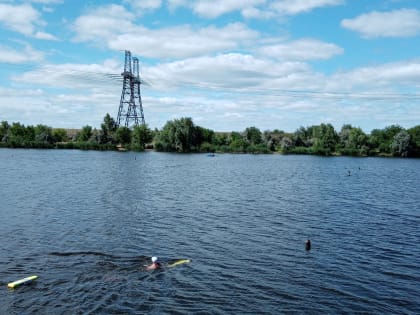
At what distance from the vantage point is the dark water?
22.1 meters

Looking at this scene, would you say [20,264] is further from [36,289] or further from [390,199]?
[390,199]

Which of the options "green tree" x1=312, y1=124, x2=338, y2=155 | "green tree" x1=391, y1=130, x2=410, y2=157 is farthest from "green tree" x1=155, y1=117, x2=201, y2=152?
"green tree" x1=391, y1=130, x2=410, y2=157

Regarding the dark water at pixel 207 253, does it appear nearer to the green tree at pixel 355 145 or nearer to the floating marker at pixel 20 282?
the floating marker at pixel 20 282

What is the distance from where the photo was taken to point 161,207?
48.3 meters

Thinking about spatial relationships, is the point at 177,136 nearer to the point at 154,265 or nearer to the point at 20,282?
the point at 154,265

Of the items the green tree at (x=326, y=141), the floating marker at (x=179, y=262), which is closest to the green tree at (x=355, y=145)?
the green tree at (x=326, y=141)

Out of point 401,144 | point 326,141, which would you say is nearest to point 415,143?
point 401,144

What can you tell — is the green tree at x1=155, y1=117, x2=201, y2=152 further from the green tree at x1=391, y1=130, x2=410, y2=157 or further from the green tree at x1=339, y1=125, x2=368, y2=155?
the green tree at x1=391, y1=130, x2=410, y2=157

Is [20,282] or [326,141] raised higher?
[326,141]


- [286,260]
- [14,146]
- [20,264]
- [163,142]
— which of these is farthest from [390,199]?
[14,146]

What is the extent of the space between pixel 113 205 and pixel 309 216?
22489 millimetres

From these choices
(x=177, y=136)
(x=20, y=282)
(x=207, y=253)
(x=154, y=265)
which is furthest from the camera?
(x=177, y=136)

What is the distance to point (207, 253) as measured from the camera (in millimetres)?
30047

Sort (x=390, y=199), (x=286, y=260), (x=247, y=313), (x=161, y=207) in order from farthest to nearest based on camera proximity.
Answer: (x=390, y=199), (x=161, y=207), (x=286, y=260), (x=247, y=313)
